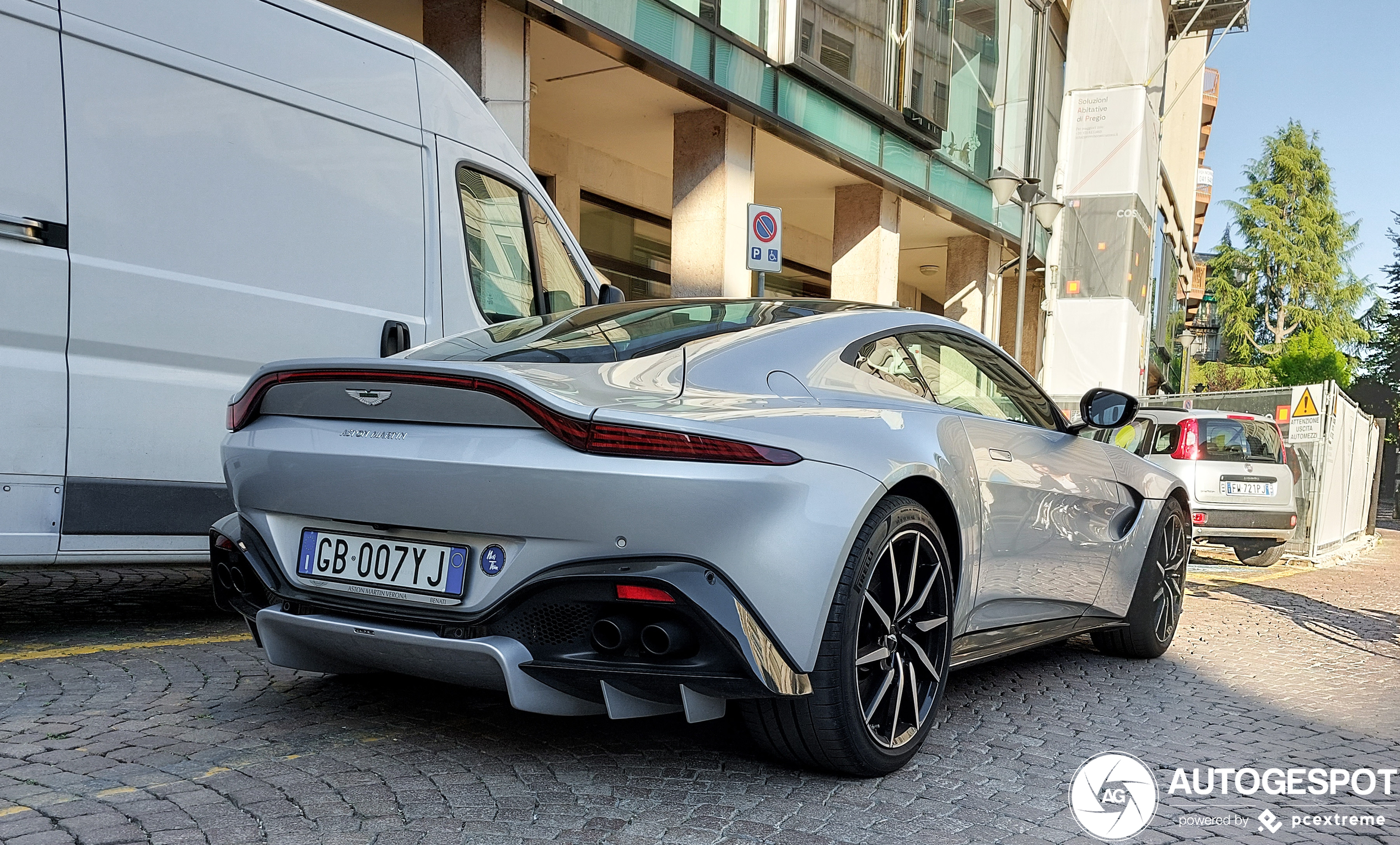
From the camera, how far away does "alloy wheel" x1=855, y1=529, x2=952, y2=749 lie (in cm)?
323

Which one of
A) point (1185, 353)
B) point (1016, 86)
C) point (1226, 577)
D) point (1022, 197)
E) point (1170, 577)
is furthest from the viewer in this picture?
point (1185, 353)

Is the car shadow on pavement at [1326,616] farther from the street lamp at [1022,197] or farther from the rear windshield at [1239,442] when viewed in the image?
the street lamp at [1022,197]

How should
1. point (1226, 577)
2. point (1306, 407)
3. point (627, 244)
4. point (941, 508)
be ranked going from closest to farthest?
point (941, 508) → point (1226, 577) → point (1306, 407) → point (627, 244)

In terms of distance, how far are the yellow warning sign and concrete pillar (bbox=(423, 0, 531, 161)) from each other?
364 inches

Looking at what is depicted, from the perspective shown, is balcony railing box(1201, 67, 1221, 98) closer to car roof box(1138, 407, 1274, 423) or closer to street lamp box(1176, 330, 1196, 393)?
street lamp box(1176, 330, 1196, 393)

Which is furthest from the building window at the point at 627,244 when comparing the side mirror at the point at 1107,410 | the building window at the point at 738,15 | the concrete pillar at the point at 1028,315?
the concrete pillar at the point at 1028,315

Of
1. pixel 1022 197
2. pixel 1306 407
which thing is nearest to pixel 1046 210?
pixel 1022 197

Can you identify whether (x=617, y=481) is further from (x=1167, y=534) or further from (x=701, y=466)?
(x=1167, y=534)

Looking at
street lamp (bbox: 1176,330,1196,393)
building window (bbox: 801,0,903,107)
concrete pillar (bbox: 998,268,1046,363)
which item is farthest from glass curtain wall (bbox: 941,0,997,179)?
street lamp (bbox: 1176,330,1196,393)

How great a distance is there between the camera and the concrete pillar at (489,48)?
10.9 m

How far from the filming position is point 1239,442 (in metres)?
11.7

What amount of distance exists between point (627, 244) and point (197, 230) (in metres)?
14.3

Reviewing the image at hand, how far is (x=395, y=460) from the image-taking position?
2.96 metres

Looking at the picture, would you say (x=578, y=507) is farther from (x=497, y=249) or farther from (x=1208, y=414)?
(x=1208, y=414)
